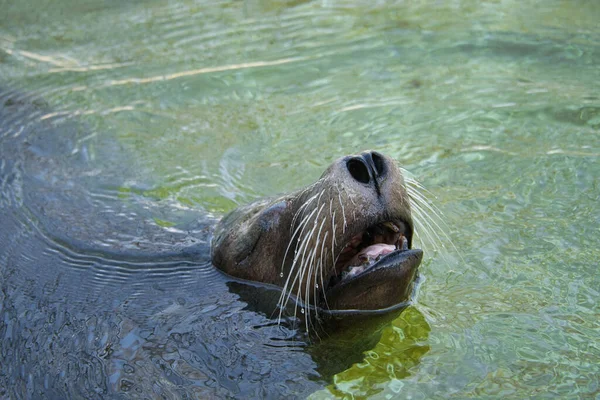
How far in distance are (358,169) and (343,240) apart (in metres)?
0.35

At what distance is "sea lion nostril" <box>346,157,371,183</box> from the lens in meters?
4.04

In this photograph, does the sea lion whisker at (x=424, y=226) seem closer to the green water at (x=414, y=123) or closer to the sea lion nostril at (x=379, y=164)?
the green water at (x=414, y=123)

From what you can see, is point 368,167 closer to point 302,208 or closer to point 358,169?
point 358,169

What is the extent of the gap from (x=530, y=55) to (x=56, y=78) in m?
4.60

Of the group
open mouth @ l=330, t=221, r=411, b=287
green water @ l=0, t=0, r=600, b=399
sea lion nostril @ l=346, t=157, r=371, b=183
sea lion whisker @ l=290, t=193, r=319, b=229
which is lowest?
green water @ l=0, t=0, r=600, b=399

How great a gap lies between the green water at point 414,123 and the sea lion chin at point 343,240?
0.40m

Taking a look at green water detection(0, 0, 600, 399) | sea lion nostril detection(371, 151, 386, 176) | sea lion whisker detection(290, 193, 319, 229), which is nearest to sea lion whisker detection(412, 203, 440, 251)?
green water detection(0, 0, 600, 399)

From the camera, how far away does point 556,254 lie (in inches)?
197

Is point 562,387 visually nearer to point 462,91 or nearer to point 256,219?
point 256,219

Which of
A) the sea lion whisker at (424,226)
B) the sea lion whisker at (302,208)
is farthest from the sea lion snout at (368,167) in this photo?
the sea lion whisker at (424,226)

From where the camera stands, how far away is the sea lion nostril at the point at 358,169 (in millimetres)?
4043

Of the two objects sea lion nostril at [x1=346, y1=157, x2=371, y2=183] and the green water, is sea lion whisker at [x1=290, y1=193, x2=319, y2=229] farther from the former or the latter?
the green water

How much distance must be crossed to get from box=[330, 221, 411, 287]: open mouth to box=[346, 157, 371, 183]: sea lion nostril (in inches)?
10.8

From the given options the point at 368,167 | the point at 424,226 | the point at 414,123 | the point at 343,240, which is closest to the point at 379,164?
the point at 368,167
